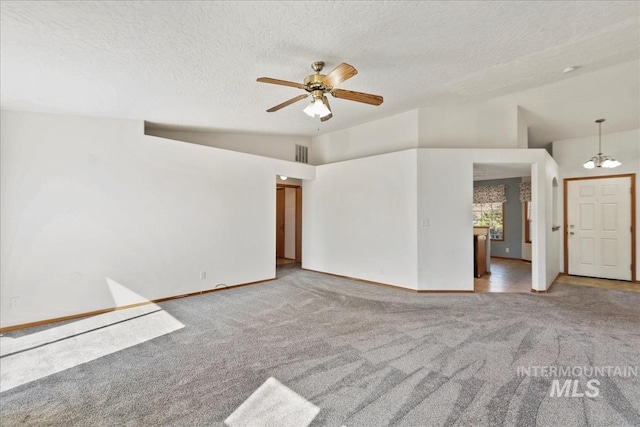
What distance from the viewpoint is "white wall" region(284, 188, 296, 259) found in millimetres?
7939

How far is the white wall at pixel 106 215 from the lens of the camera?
10.8ft

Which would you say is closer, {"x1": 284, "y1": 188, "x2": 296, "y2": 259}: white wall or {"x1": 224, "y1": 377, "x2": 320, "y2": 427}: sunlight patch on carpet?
{"x1": 224, "y1": 377, "x2": 320, "y2": 427}: sunlight patch on carpet

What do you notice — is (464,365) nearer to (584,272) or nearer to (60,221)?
(60,221)

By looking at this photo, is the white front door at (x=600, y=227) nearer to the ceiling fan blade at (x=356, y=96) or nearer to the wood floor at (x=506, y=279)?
the wood floor at (x=506, y=279)

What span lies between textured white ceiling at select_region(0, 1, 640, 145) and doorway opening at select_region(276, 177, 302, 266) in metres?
3.93

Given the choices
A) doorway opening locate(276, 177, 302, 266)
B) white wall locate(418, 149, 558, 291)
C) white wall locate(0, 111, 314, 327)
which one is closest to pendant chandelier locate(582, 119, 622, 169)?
white wall locate(418, 149, 558, 291)

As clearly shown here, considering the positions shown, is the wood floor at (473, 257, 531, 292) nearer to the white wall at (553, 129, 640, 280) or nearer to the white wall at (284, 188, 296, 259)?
the white wall at (553, 129, 640, 280)

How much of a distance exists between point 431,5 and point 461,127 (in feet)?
10.1

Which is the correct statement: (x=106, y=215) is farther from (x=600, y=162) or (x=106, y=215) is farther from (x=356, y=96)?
(x=600, y=162)

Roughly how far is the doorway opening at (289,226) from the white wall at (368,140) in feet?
4.24

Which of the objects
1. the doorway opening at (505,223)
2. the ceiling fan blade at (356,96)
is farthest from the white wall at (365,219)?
the doorway opening at (505,223)

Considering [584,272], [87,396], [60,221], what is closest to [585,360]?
[87,396]

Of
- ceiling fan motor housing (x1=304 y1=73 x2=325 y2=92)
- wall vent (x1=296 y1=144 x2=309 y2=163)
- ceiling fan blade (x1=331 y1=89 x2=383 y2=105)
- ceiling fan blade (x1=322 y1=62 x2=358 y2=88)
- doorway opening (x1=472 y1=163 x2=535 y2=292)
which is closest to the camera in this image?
ceiling fan blade (x1=322 y1=62 x2=358 y2=88)

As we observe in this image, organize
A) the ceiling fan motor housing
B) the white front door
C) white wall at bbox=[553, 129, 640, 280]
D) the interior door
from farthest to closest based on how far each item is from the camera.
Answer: the interior door → the white front door → white wall at bbox=[553, 129, 640, 280] → the ceiling fan motor housing
